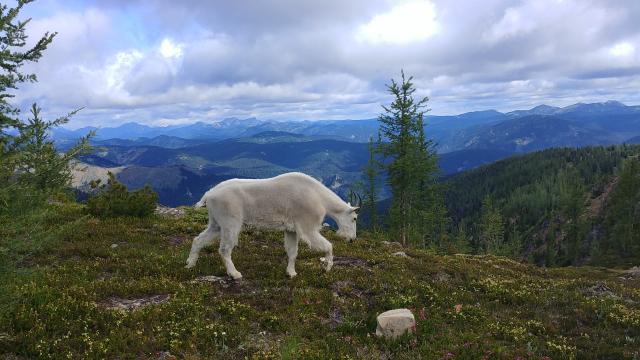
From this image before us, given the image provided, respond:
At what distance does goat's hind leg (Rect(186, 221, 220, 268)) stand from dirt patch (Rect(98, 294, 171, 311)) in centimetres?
209

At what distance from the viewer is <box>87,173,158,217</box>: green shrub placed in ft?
64.1

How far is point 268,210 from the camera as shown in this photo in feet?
40.5

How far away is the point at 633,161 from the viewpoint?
97.9 metres

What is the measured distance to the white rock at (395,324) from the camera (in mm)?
9891

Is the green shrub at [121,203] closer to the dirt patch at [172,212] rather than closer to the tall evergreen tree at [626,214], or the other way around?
the dirt patch at [172,212]

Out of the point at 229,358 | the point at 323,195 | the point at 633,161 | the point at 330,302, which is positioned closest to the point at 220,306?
the point at 229,358

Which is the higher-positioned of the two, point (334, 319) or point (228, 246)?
point (228, 246)

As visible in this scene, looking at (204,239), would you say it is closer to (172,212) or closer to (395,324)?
(395,324)

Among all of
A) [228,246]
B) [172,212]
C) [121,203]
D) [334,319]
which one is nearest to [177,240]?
[121,203]

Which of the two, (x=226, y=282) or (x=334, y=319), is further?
(x=226, y=282)

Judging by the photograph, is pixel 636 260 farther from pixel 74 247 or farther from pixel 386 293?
pixel 74 247

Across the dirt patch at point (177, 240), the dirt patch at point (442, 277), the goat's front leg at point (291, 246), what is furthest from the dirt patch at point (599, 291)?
the dirt patch at point (177, 240)

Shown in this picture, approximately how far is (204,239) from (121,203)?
922 centimetres

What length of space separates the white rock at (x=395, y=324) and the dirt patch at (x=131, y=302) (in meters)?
5.58
